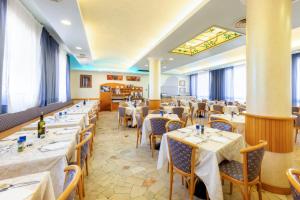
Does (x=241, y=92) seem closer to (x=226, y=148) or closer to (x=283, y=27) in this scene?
(x=283, y=27)

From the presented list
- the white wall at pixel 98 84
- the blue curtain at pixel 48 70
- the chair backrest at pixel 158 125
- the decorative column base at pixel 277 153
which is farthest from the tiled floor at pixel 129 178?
the white wall at pixel 98 84

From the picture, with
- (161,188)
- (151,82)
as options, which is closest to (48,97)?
(151,82)

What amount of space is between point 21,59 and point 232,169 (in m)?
4.81

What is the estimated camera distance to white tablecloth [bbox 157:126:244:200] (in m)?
1.60

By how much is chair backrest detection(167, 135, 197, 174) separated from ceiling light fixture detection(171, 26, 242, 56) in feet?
10.9

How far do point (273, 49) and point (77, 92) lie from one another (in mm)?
10522

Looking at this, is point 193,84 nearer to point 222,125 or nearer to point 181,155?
point 222,125

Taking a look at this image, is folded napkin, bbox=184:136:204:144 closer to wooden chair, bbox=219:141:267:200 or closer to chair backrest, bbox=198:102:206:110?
wooden chair, bbox=219:141:267:200

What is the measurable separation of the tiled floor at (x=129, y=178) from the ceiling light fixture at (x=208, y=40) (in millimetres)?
3610

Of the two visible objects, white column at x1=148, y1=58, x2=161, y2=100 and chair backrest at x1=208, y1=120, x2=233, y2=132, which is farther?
white column at x1=148, y1=58, x2=161, y2=100

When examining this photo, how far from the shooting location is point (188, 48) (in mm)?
5871

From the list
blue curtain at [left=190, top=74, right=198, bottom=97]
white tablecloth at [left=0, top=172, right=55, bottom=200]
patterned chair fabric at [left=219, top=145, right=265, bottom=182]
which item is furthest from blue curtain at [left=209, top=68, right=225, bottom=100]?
white tablecloth at [left=0, top=172, right=55, bottom=200]

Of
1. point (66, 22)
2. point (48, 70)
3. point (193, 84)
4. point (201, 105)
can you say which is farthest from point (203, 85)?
A: point (66, 22)

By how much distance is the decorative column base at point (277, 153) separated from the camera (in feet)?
6.54
